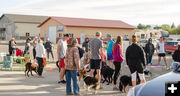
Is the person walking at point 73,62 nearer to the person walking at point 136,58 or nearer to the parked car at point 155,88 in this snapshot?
the person walking at point 136,58

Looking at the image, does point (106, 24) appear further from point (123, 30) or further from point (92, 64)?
point (92, 64)

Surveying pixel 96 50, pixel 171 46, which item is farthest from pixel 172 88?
pixel 171 46

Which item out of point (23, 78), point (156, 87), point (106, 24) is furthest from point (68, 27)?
point (156, 87)

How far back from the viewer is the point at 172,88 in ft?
14.1

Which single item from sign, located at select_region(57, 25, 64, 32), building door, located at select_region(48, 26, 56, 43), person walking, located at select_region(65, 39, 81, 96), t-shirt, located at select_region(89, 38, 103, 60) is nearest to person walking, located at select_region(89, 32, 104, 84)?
t-shirt, located at select_region(89, 38, 103, 60)

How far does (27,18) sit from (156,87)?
7816 centimetres

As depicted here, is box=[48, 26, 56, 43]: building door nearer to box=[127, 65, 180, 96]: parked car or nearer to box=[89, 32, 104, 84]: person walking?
box=[89, 32, 104, 84]: person walking

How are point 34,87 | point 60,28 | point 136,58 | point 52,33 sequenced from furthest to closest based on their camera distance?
1. point 52,33
2. point 60,28
3. point 34,87
4. point 136,58

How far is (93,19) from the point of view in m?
64.3

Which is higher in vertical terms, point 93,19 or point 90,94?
point 93,19

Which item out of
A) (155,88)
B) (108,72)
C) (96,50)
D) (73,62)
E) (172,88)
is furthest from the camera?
(108,72)

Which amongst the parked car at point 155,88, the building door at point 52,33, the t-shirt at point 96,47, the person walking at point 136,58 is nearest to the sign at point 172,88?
the parked car at point 155,88

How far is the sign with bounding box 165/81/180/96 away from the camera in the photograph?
4150 mm

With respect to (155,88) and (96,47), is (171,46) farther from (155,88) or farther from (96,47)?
(155,88)
